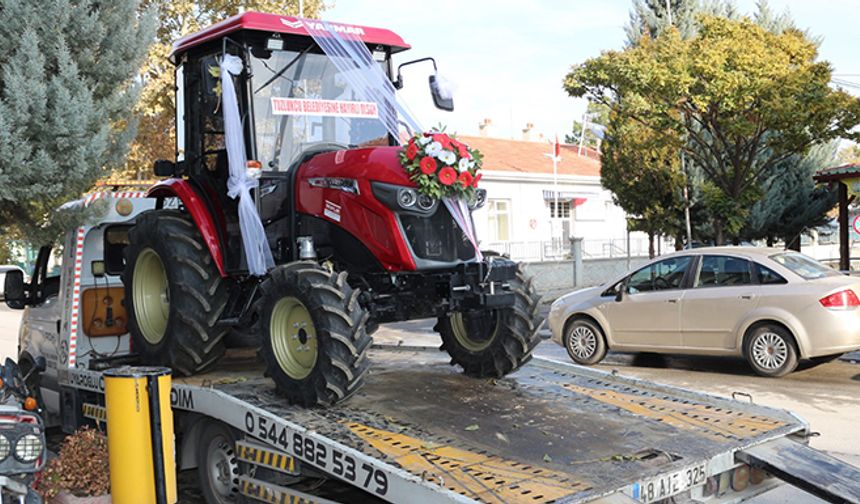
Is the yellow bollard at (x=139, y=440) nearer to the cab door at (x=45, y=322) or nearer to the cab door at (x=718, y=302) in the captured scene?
the cab door at (x=45, y=322)

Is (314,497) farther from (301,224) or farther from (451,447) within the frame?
(301,224)

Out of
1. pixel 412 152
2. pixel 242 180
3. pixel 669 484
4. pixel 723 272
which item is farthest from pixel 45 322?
pixel 723 272

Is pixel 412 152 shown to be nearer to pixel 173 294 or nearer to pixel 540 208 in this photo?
→ pixel 173 294

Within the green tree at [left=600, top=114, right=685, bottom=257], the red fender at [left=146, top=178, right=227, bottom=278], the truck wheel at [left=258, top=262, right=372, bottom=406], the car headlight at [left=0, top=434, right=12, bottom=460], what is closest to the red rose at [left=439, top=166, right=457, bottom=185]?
the truck wheel at [left=258, top=262, right=372, bottom=406]

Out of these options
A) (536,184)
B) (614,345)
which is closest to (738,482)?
(614,345)

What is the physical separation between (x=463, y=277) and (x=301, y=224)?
4.72ft

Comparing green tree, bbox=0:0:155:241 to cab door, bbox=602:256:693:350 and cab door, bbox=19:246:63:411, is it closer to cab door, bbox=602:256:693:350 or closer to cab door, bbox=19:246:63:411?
cab door, bbox=19:246:63:411

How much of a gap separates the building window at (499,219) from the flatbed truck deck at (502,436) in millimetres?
25005

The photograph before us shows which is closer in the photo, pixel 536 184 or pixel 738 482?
pixel 738 482

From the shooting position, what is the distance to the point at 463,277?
233 inches

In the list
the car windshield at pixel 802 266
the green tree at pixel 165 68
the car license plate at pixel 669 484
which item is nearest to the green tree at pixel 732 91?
the car windshield at pixel 802 266

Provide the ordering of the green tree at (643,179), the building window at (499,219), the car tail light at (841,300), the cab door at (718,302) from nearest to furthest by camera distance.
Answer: the car tail light at (841,300) < the cab door at (718,302) < the green tree at (643,179) < the building window at (499,219)

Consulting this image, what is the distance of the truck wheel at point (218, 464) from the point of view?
5.67m

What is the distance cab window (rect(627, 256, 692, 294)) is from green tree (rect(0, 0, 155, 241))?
7260 mm
